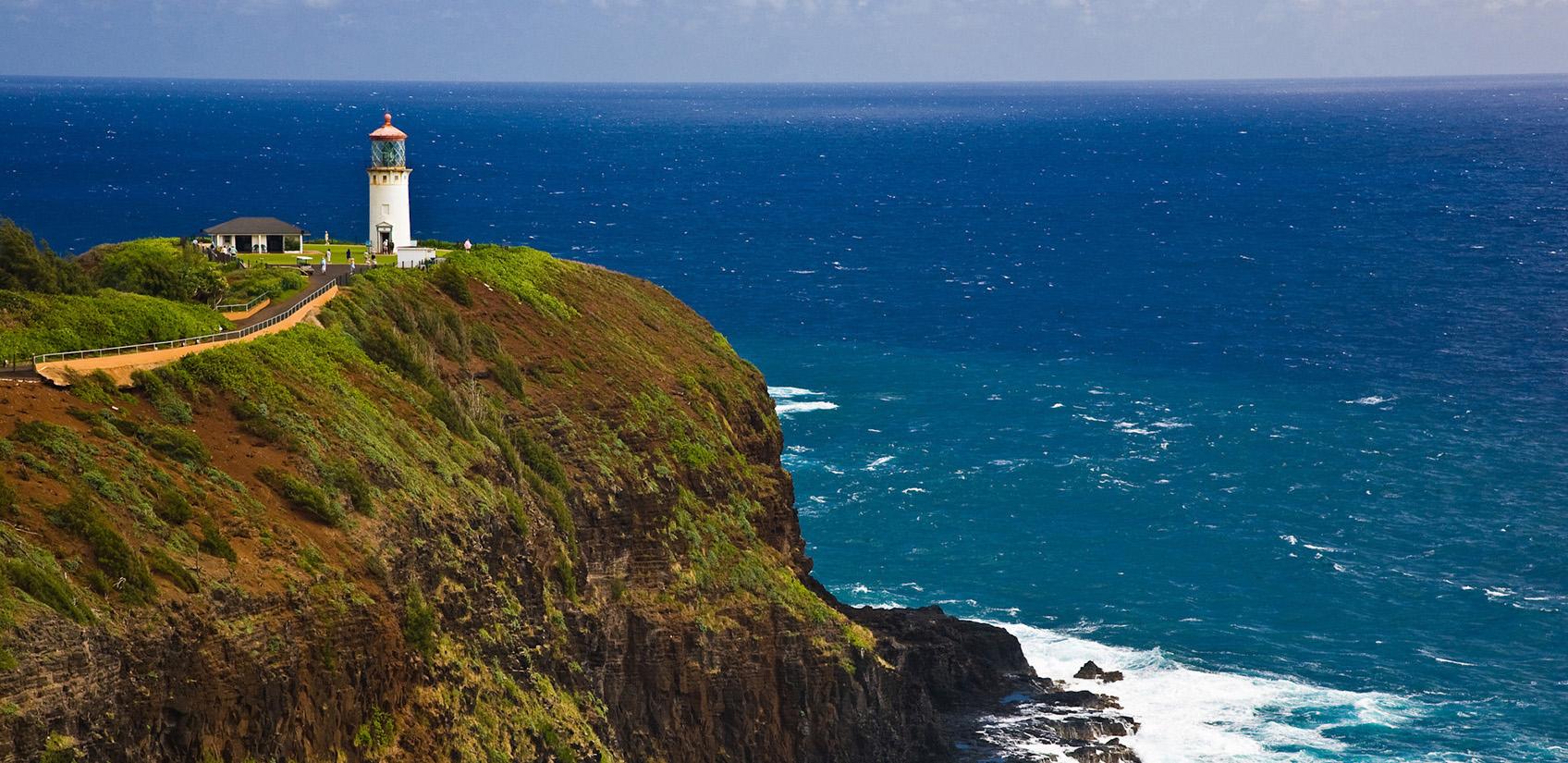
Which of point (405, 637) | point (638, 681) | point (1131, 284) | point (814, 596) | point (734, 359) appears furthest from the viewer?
point (1131, 284)

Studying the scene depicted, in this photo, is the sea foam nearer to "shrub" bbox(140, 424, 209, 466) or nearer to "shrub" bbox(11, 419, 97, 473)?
"shrub" bbox(140, 424, 209, 466)

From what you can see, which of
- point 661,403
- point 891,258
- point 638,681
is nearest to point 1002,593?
point 661,403

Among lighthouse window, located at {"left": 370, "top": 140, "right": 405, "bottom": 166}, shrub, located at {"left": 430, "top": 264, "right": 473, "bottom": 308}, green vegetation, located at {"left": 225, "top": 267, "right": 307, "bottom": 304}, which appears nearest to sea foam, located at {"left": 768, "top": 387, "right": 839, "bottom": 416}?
lighthouse window, located at {"left": 370, "top": 140, "right": 405, "bottom": 166}

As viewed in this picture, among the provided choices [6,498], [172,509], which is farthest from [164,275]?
[6,498]

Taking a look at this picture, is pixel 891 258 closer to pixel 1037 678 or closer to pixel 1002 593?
pixel 1002 593

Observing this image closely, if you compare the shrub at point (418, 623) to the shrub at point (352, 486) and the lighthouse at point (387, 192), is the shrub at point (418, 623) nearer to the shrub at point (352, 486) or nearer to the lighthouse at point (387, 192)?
the shrub at point (352, 486)

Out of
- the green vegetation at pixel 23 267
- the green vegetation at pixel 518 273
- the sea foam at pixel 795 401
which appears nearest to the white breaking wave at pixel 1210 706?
the green vegetation at pixel 518 273

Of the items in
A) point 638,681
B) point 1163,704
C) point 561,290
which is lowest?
A: point 1163,704
